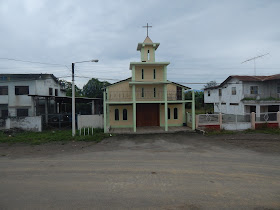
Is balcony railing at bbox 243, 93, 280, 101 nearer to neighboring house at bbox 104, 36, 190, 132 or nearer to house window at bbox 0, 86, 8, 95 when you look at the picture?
neighboring house at bbox 104, 36, 190, 132

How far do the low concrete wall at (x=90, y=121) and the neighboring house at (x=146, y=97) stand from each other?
28.7 inches

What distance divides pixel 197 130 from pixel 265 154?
7.43 metres

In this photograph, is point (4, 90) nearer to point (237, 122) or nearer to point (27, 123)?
point (27, 123)

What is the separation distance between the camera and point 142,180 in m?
6.45

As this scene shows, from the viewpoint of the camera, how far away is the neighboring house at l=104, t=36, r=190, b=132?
62.4 feet

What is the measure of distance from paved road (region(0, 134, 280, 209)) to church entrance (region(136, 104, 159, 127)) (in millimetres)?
10201

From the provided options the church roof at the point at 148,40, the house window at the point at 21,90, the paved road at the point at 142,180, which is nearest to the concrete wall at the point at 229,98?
the church roof at the point at 148,40

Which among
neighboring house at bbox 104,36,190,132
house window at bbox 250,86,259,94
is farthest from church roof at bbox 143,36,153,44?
house window at bbox 250,86,259,94

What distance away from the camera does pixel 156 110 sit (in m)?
20.9

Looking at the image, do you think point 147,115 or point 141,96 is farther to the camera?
point 147,115

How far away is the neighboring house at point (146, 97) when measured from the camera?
1903 cm

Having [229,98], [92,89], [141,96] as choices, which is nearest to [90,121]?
[141,96]

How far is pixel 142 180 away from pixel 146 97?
13577 mm

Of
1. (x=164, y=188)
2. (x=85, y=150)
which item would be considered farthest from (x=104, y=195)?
(x=85, y=150)
